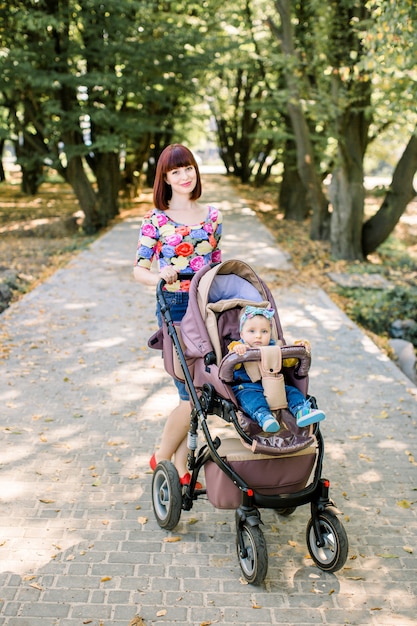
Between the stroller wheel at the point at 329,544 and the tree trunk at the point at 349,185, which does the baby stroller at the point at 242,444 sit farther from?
the tree trunk at the point at 349,185

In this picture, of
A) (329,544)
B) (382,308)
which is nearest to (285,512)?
(329,544)

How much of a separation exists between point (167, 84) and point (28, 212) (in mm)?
6600

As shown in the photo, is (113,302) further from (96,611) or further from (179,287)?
(96,611)

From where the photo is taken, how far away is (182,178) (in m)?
4.25

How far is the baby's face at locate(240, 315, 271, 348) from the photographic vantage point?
12.4ft

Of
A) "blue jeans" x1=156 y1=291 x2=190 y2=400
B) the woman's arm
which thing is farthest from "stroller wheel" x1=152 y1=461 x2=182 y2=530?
the woman's arm

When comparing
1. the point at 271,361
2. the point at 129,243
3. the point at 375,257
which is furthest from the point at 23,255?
the point at 271,361

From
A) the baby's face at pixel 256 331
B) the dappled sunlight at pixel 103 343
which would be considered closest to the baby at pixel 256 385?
the baby's face at pixel 256 331

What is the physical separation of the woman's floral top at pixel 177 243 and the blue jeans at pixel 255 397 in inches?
34.0

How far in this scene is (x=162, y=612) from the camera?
11.5 feet

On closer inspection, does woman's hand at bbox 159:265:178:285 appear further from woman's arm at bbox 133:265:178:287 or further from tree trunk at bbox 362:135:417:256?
tree trunk at bbox 362:135:417:256

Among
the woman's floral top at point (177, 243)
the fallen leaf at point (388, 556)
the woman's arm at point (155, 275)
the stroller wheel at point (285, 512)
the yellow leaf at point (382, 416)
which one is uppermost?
the woman's floral top at point (177, 243)

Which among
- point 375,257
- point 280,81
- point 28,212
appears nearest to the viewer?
point 375,257

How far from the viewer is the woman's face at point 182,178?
4245 mm
